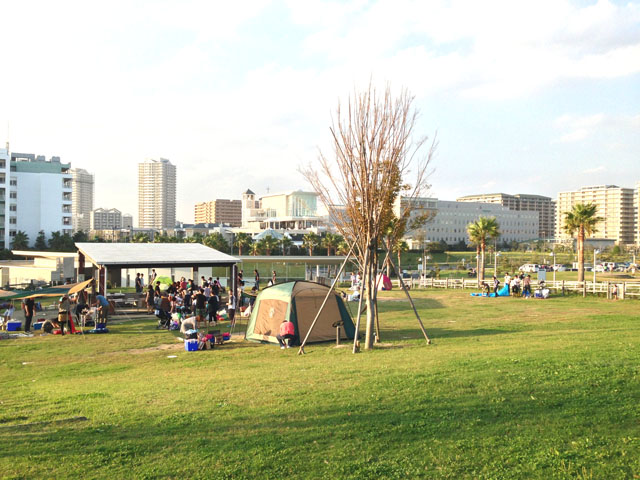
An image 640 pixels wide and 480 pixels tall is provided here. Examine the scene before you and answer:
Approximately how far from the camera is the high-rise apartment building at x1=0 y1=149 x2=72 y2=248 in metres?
80.9

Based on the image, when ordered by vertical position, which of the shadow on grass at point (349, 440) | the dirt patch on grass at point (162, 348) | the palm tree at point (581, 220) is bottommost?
the dirt patch on grass at point (162, 348)

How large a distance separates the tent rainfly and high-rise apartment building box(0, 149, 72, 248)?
256 ft

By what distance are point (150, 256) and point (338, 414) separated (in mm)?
19826

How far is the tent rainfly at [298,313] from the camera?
55.0 feet

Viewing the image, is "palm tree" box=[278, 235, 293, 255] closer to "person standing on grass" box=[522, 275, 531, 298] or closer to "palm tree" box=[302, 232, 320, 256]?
"palm tree" box=[302, 232, 320, 256]

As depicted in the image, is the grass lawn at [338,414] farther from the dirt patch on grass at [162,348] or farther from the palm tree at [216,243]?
the palm tree at [216,243]

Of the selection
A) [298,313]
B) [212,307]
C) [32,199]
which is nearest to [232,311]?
[212,307]

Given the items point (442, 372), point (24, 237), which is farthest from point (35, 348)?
point (24, 237)

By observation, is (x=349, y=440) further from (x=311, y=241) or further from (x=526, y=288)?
(x=311, y=241)

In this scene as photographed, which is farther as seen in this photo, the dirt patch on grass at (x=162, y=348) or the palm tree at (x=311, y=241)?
the palm tree at (x=311, y=241)

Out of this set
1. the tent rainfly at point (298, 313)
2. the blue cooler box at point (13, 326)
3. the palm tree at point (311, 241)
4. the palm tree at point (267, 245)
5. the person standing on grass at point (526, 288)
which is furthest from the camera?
the palm tree at point (311, 241)

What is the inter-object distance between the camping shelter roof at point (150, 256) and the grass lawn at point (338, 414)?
9.81 meters

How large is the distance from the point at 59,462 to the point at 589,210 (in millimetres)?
42436

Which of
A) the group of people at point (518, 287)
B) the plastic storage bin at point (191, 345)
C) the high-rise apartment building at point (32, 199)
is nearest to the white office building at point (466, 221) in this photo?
the high-rise apartment building at point (32, 199)
